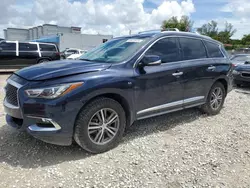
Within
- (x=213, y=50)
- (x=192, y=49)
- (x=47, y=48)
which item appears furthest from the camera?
(x=47, y=48)

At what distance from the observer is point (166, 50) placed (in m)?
4.18

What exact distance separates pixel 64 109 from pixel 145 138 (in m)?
1.58

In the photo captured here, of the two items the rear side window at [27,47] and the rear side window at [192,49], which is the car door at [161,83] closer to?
the rear side window at [192,49]

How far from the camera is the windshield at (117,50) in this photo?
3730mm

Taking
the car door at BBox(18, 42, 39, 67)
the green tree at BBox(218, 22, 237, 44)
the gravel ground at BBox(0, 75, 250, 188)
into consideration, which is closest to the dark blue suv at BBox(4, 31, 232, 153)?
the gravel ground at BBox(0, 75, 250, 188)

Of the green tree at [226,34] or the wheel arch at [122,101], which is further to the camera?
the green tree at [226,34]

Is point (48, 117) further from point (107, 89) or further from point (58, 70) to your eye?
point (107, 89)

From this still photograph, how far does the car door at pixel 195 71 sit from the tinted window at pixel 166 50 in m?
0.20

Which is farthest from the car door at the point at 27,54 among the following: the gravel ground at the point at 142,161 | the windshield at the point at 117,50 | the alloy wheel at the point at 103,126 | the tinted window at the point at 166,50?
the alloy wheel at the point at 103,126

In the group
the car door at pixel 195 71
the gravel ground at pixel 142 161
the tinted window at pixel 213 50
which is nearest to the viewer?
the gravel ground at pixel 142 161

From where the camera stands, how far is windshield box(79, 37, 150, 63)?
3.73 m

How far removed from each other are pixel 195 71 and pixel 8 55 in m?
11.4

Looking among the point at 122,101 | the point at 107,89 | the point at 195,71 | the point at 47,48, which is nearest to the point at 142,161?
the point at 122,101

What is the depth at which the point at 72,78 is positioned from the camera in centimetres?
304
